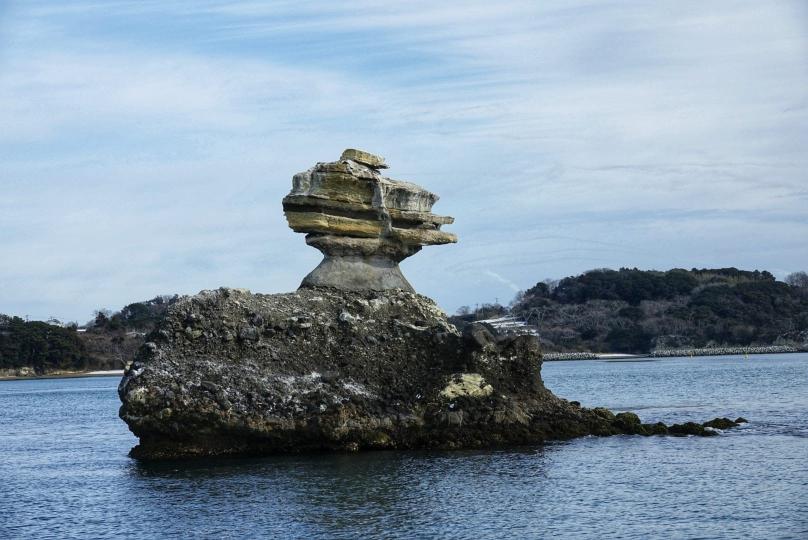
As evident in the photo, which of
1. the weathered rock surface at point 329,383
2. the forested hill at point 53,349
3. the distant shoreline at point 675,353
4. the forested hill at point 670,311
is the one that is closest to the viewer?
the weathered rock surface at point 329,383

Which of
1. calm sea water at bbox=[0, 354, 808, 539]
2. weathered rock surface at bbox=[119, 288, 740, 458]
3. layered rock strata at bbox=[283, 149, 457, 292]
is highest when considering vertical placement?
layered rock strata at bbox=[283, 149, 457, 292]

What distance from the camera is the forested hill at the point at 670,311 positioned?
131m

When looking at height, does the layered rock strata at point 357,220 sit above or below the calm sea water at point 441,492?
above

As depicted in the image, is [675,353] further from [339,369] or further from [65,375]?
[339,369]

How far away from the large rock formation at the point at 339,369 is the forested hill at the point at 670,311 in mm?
100683

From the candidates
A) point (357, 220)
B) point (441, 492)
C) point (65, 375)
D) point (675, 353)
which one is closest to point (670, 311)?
point (675, 353)

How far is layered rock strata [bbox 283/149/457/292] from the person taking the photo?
33750 mm

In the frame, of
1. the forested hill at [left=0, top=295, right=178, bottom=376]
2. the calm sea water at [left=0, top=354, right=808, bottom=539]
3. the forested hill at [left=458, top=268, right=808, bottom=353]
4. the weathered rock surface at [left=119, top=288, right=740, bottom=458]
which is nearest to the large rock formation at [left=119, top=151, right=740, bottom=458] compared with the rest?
the weathered rock surface at [left=119, top=288, right=740, bottom=458]

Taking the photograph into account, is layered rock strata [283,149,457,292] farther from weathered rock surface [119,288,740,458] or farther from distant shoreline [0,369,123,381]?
distant shoreline [0,369,123,381]

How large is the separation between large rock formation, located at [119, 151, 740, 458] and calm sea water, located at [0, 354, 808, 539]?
96 centimetres

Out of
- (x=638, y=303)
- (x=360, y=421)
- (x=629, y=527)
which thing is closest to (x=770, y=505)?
(x=629, y=527)

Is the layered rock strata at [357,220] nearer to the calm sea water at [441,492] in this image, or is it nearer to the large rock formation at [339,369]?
the large rock formation at [339,369]

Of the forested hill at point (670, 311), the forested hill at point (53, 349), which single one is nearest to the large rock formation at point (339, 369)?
the forested hill at point (53, 349)

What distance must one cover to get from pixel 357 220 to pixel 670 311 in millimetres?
104430
